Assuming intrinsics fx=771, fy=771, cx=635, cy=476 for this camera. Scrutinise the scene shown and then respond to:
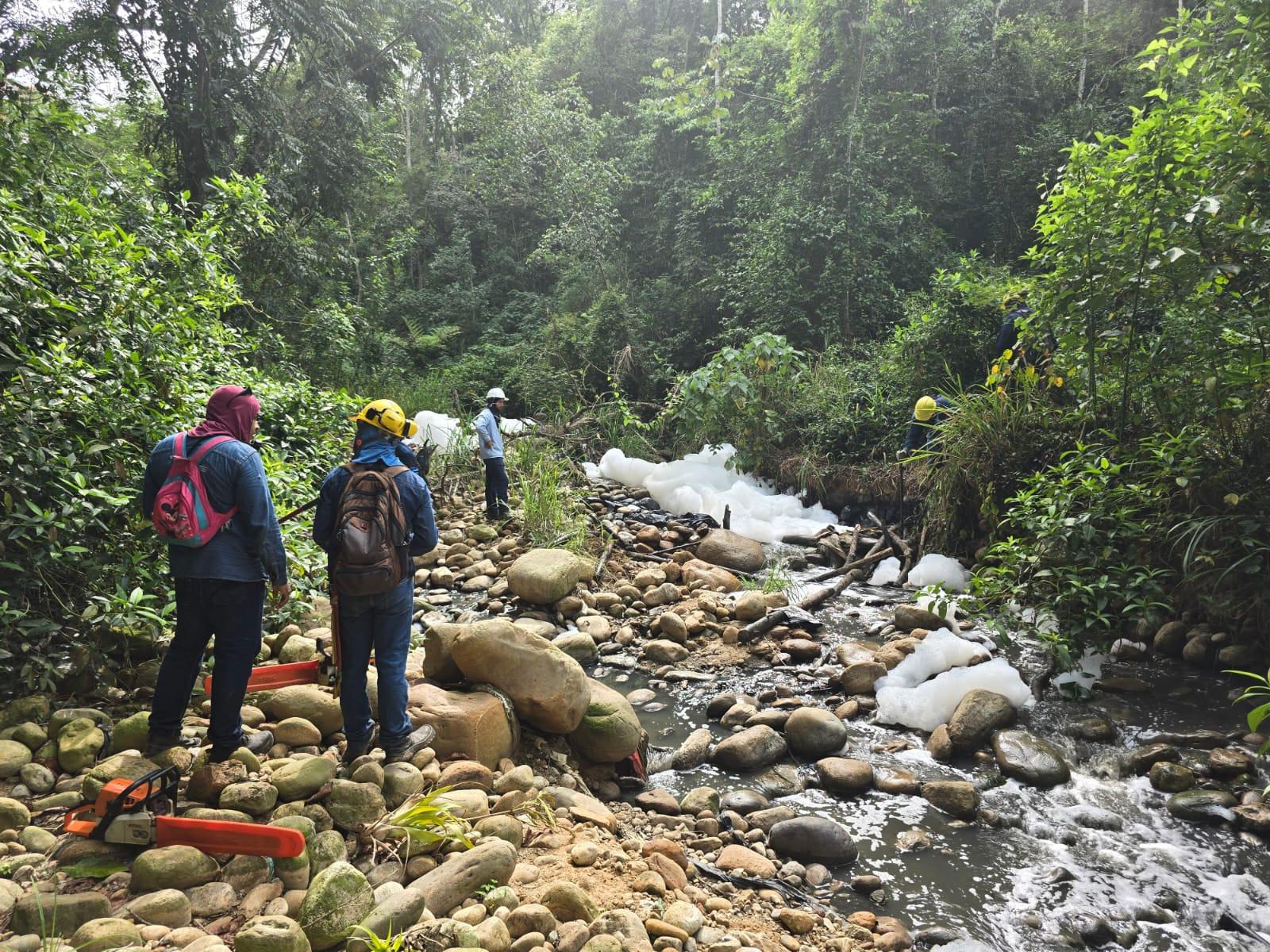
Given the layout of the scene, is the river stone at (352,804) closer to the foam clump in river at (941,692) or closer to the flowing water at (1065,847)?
the flowing water at (1065,847)

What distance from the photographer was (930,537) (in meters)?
7.64

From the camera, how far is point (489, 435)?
26.9ft

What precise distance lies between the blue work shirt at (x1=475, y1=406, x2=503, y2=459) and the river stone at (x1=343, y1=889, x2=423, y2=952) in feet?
19.8

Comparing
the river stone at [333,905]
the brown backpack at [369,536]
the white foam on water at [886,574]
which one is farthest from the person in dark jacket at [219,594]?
the white foam on water at [886,574]

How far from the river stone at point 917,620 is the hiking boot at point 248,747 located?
473 centimetres

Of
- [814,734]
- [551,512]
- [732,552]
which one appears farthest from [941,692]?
[551,512]

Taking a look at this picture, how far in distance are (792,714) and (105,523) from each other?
3.80 metres

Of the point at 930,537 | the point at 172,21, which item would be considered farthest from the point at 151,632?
the point at 172,21

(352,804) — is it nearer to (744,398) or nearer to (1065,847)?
(1065,847)

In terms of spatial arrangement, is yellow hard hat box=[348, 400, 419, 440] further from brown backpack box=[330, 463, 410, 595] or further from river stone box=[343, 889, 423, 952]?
river stone box=[343, 889, 423, 952]

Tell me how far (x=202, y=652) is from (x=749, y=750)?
288cm

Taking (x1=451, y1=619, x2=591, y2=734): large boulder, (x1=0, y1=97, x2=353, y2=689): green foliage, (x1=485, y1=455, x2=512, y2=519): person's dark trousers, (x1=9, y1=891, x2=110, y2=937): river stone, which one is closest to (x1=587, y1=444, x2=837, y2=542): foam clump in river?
(x1=485, y1=455, x2=512, y2=519): person's dark trousers

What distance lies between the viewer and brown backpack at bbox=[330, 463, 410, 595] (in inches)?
126

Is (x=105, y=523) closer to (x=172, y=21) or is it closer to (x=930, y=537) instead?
(x=930, y=537)
